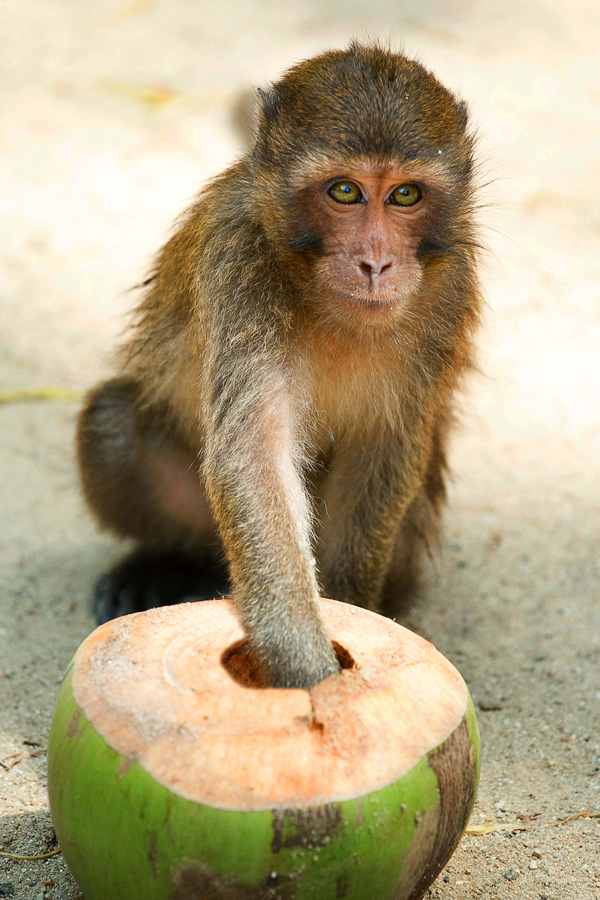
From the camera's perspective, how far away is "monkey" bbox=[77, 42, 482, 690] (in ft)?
9.59

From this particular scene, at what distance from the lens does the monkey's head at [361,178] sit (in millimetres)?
2951

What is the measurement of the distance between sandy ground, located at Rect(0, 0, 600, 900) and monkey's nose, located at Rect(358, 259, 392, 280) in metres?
0.84

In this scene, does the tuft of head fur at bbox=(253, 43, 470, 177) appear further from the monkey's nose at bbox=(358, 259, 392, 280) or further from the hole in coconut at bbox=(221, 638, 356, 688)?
the hole in coconut at bbox=(221, 638, 356, 688)

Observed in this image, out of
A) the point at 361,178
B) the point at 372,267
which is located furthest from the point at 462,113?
the point at 372,267

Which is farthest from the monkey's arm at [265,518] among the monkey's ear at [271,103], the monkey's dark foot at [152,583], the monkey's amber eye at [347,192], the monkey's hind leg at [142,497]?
the monkey's dark foot at [152,583]

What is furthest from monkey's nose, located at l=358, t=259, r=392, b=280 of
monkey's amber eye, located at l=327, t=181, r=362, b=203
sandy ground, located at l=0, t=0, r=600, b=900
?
sandy ground, located at l=0, t=0, r=600, b=900

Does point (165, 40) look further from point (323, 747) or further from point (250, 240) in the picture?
point (323, 747)

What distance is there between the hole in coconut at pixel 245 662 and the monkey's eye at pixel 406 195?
4.17 ft

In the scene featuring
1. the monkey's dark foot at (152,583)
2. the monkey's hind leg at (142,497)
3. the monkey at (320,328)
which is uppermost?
the monkey at (320,328)

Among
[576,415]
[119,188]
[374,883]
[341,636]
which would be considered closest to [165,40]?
[119,188]

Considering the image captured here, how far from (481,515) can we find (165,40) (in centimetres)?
643

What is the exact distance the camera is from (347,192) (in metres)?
2.99

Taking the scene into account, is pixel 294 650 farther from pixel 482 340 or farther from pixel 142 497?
pixel 482 340

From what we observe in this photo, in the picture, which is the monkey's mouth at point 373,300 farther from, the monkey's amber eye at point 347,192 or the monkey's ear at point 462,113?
the monkey's ear at point 462,113
